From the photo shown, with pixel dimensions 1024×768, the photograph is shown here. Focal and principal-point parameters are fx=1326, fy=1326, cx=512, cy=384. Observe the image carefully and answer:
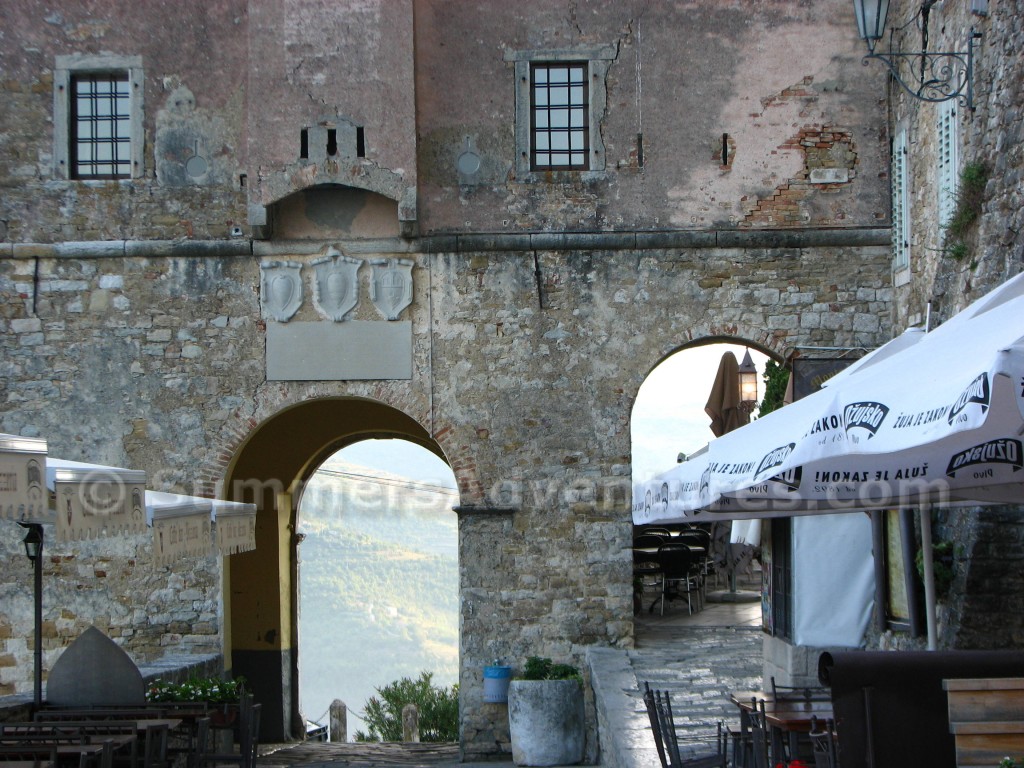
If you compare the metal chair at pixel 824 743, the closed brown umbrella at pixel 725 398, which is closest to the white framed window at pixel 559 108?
the closed brown umbrella at pixel 725 398

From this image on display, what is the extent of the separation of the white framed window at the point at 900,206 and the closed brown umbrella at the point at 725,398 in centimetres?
219

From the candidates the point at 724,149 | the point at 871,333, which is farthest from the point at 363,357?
the point at 871,333

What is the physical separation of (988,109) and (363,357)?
6.48 meters

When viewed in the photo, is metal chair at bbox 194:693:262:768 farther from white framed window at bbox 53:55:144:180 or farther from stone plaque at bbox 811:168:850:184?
stone plaque at bbox 811:168:850:184

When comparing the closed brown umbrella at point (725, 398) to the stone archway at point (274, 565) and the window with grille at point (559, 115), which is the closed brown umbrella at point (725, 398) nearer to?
the window with grille at point (559, 115)

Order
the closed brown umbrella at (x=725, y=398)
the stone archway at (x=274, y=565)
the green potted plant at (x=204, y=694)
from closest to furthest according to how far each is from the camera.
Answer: the green potted plant at (x=204, y=694)
the closed brown umbrella at (x=725, y=398)
the stone archway at (x=274, y=565)

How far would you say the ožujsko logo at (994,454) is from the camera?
524cm

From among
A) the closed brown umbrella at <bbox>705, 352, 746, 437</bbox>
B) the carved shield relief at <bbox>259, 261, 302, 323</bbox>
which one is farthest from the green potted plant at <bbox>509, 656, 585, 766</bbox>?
the carved shield relief at <bbox>259, 261, 302, 323</bbox>

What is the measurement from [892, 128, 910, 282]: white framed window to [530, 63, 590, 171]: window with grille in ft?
10.1

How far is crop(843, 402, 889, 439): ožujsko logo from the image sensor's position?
4.43 meters

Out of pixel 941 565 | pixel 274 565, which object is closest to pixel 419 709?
pixel 274 565

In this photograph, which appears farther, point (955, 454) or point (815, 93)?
point (815, 93)

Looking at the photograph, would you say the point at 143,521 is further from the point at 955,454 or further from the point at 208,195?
the point at 208,195

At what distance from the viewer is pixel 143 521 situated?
8.21 m
